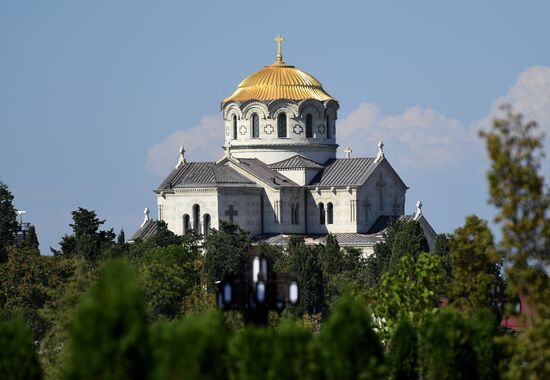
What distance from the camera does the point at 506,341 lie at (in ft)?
146

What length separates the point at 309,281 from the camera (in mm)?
89125


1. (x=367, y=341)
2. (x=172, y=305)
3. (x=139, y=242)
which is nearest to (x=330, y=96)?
(x=139, y=242)

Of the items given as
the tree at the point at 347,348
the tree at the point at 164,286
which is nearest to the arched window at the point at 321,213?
the tree at the point at 164,286

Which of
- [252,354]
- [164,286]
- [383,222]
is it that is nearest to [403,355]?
[252,354]

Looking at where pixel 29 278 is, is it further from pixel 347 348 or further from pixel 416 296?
pixel 347 348

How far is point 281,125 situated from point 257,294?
233 ft

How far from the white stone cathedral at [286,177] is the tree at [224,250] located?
4.90 m

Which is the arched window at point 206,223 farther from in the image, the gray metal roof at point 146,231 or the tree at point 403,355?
the tree at point 403,355

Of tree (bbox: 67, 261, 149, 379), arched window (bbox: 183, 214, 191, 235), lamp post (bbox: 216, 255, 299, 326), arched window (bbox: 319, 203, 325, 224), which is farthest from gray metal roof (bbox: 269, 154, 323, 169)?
tree (bbox: 67, 261, 149, 379)

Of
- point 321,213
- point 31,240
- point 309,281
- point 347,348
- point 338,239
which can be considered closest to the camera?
point 347,348

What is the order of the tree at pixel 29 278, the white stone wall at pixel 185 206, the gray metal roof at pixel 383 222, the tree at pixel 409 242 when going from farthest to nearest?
the gray metal roof at pixel 383 222
the white stone wall at pixel 185 206
the tree at pixel 409 242
the tree at pixel 29 278

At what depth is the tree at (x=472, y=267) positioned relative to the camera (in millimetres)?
50000

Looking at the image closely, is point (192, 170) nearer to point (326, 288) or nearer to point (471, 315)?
point (326, 288)

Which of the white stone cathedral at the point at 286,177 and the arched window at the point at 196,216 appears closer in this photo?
the arched window at the point at 196,216
